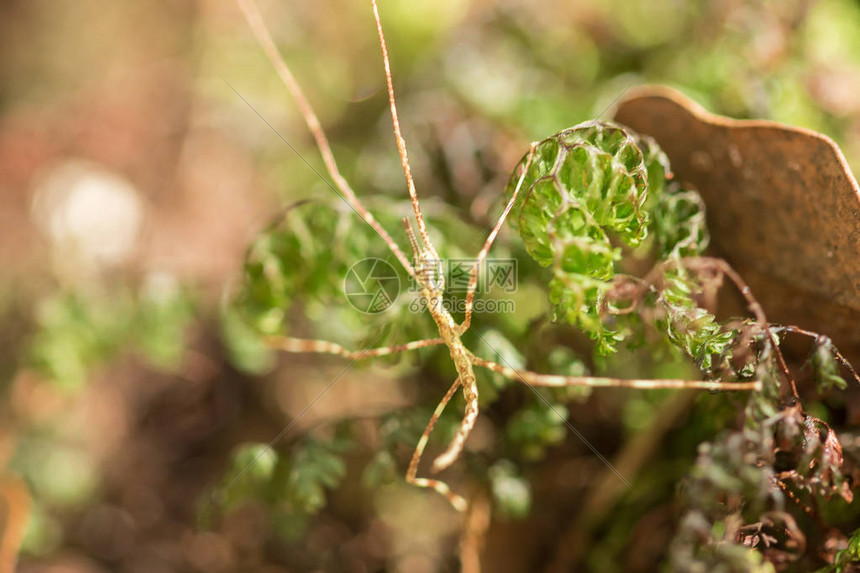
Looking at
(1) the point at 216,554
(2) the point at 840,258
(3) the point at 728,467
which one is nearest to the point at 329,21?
(1) the point at 216,554

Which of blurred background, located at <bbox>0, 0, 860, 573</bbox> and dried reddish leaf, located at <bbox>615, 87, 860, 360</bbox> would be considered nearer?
dried reddish leaf, located at <bbox>615, 87, 860, 360</bbox>

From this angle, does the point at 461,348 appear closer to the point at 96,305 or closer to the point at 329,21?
the point at 96,305

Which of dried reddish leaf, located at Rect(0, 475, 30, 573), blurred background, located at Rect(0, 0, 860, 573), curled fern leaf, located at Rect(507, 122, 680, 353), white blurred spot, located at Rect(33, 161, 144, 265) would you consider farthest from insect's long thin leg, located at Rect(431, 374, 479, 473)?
white blurred spot, located at Rect(33, 161, 144, 265)

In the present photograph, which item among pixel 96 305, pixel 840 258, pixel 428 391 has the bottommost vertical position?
pixel 96 305

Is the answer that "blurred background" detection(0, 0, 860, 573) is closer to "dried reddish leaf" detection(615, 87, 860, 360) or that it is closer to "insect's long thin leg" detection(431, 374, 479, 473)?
"insect's long thin leg" detection(431, 374, 479, 473)

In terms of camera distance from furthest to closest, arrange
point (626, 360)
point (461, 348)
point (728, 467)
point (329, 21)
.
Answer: point (329, 21)
point (626, 360)
point (461, 348)
point (728, 467)

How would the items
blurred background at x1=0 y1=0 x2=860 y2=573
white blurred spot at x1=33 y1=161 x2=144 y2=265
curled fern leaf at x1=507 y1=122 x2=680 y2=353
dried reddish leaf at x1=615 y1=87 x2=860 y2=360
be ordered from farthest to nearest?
white blurred spot at x1=33 y1=161 x2=144 y2=265, blurred background at x1=0 y1=0 x2=860 y2=573, dried reddish leaf at x1=615 y1=87 x2=860 y2=360, curled fern leaf at x1=507 y1=122 x2=680 y2=353

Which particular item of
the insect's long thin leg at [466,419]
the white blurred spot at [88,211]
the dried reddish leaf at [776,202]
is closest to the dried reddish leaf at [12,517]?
the white blurred spot at [88,211]
